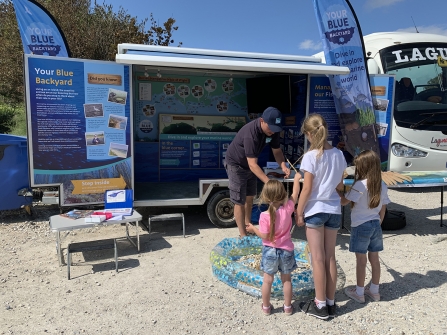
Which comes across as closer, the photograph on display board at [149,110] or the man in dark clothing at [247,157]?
the man in dark clothing at [247,157]

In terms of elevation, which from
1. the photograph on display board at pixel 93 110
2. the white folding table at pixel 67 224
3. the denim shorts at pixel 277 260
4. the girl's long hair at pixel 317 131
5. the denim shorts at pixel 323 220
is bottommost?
the denim shorts at pixel 277 260

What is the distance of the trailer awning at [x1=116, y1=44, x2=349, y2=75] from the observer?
15.0 feet

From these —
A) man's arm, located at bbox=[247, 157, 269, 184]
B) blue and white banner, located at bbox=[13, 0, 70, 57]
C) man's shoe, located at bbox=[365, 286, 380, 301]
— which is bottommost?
man's shoe, located at bbox=[365, 286, 380, 301]

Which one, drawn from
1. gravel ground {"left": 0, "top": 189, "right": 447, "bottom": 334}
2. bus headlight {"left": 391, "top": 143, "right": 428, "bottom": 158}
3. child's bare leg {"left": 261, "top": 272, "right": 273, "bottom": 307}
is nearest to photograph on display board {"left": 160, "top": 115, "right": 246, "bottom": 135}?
gravel ground {"left": 0, "top": 189, "right": 447, "bottom": 334}

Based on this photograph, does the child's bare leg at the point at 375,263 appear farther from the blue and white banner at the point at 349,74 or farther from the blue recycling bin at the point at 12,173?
the blue recycling bin at the point at 12,173

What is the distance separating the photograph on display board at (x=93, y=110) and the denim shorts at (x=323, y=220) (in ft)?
9.97

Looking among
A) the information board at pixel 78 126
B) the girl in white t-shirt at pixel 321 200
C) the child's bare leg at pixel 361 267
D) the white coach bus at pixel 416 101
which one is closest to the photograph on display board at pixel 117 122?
the information board at pixel 78 126

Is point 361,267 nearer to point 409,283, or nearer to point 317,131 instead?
point 409,283

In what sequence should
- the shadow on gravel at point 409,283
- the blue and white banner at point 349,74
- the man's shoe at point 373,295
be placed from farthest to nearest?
the blue and white banner at point 349,74, the shadow on gravel at point 409,283, the man's shoe at point 373,295

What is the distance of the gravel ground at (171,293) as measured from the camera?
2.90 m

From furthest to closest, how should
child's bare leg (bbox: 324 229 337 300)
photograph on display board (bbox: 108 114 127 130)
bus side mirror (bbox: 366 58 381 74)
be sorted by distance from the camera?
bus side mirror (bbox: 366 58 381 74)
photograph on display board (bbox: 108 114 127 130)
child's bare leg (bbox: 324 229 337 300)

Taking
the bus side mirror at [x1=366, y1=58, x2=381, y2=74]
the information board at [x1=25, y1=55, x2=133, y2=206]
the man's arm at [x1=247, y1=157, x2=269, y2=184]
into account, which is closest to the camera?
the man's arm at [x1=247, y1=157, x2=269, y2=184]

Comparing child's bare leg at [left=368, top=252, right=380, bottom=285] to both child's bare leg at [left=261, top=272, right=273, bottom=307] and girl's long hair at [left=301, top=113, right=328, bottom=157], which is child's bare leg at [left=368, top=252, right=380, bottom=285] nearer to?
child's bare leg at [left=261, top=272, right=273, bottom=307]

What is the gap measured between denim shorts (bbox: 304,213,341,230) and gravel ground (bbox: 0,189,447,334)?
2.64 ft
